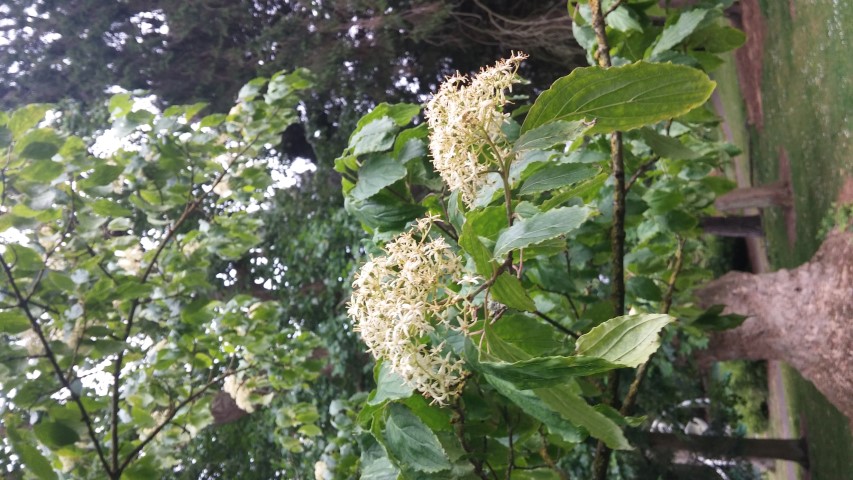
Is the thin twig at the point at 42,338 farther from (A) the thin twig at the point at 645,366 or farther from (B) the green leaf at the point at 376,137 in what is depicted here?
(A) the thin twig at the point at 645,366

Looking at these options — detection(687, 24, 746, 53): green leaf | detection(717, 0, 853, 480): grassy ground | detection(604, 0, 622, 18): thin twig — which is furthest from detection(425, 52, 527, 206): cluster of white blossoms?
detection(717, 0, 853, 480): grassy ground

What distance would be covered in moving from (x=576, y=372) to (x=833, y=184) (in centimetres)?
142

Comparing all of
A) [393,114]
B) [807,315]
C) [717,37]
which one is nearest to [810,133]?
[807,315]

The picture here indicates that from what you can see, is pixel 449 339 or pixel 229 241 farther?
pixel 229 241

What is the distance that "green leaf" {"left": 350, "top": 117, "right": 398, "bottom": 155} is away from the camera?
2.28ft

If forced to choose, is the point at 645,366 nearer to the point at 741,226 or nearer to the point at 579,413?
the point at 579,413

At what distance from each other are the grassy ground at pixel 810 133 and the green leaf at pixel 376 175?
3.85ft

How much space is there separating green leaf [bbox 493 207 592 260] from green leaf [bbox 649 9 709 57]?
49 centimetres

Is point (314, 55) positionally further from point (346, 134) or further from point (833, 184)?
point (833, 184)

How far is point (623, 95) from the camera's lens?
0.49 metres

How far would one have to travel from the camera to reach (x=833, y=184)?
1.46m

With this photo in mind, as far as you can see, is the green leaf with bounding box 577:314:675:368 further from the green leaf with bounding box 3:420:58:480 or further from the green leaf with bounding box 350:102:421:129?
the green leaf with bounding box 3:420:58:480

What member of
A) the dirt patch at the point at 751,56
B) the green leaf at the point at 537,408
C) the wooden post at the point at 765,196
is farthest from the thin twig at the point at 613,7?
the dirt patch at the point at 751,56

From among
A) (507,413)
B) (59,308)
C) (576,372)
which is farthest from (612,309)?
(59,308)
